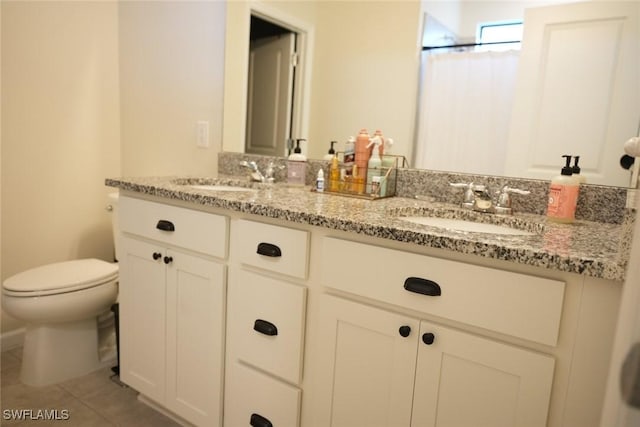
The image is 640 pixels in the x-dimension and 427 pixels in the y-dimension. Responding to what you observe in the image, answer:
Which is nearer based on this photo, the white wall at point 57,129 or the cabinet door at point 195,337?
the cabinet door at point 195,337

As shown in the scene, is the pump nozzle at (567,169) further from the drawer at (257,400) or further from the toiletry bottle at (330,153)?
the drawer at (257,400)

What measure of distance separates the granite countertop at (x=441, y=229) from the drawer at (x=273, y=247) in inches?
1.8

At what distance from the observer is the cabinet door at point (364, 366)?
3.23ft

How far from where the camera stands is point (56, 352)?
186cm

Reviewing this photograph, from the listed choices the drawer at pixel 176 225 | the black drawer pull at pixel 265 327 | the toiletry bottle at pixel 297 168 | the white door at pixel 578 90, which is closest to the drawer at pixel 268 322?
the black drawer pull at pixel 265 327

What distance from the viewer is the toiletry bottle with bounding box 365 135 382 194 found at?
→ 1.50 metres

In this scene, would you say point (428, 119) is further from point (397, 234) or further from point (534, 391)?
point (534, 391)

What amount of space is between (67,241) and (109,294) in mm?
599

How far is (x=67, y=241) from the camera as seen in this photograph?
7.47 feet

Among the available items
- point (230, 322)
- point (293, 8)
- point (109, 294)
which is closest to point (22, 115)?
point (109, 294)

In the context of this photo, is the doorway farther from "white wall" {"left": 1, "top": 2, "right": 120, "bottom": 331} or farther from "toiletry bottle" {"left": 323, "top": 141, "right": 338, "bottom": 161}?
"white wall" {"left": 1, "top": 2, "right": 120, "bottom": 331}

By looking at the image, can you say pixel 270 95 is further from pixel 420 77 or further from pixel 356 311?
pixel 356 311

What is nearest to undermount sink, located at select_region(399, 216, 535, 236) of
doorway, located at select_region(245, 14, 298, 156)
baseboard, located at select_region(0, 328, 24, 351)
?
doorway, located at select_region(245, 14, 298, 156)

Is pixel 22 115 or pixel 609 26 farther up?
pixel 609 26
